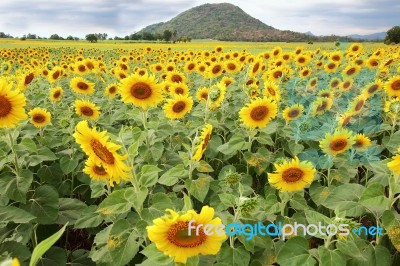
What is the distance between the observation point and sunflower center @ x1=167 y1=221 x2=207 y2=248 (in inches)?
64.0

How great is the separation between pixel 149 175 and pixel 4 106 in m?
1.31

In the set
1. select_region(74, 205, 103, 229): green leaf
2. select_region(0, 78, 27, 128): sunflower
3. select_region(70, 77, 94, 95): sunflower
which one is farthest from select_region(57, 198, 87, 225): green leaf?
select_region(70, 77, 94, 95): sunflower

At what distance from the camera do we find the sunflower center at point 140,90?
3777 mm

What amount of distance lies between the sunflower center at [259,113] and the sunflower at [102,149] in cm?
181

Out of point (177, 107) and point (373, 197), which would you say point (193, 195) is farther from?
point (177, 107)

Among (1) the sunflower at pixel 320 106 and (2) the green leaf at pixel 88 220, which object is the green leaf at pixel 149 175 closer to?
(2) the green leaf at pixel 88 220

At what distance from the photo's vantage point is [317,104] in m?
4.64

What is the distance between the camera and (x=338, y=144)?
10.1 feet

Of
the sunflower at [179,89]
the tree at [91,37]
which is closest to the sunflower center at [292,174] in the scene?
the sunflower at [179,89]

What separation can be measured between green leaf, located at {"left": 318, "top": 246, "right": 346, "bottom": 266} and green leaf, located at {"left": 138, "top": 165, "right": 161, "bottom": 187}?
1046 mm

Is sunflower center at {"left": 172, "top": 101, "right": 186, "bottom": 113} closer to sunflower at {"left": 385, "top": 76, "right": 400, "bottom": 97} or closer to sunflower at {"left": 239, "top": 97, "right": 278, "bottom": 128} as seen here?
sunflower at {"left": 239, "top": 97, "right": 278, "bottom": 128}

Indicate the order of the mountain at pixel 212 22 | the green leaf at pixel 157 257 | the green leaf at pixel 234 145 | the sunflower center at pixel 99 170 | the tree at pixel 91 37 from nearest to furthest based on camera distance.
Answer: the green leaf at pixel 157 257 < the sunflower center at pixel 99 170 < the green leaf at pixel 234 145 < the tree at pixel 91 37 < the mountain at pixel 212 22

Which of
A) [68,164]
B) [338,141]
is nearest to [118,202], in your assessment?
[68,164]

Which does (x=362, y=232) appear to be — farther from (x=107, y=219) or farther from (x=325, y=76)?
(x=325, y=76)
